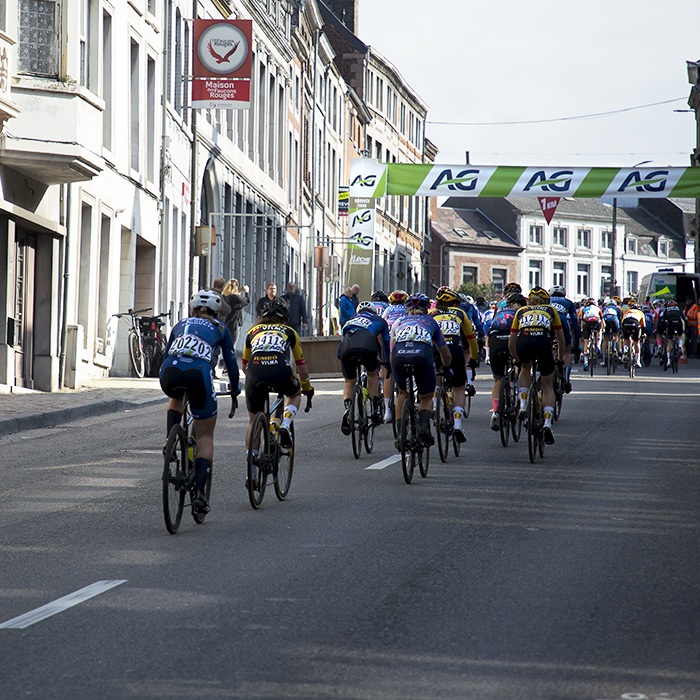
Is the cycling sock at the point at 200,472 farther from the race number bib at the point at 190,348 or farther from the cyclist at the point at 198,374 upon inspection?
the race number bib at the point at 190,348

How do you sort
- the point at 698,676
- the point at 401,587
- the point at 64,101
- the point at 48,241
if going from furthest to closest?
1. the point at 48,241
2. the point at 64,101
3. the point at 401,587
4. the point at 698,676

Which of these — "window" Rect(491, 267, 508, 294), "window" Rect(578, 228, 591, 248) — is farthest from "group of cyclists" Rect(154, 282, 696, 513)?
"window" Rect(578, 228, 591, 248)

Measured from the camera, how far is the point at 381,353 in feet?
46.1

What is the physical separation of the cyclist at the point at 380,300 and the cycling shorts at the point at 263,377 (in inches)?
283

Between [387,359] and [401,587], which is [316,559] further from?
[387,359]

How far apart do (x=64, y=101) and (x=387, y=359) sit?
864 cm

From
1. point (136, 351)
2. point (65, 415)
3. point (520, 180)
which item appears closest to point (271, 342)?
point (65, 415)

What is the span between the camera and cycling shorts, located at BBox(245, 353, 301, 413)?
943cm

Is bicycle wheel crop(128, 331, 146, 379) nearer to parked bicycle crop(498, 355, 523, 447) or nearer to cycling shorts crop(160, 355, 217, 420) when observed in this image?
parked bicycle crop(498, 355, 523, 447)

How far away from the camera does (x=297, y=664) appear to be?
513cm

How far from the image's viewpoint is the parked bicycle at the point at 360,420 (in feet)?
42.3

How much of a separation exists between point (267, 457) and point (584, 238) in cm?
9462

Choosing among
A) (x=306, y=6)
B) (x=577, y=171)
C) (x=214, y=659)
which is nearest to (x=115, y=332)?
(x=577, y=171)

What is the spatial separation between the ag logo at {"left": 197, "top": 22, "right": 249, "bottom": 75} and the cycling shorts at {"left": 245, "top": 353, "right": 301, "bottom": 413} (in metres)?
19.0
